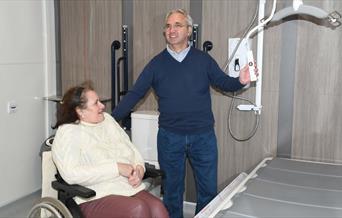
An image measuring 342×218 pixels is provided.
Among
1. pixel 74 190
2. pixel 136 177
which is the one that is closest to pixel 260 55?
pixel 136 177

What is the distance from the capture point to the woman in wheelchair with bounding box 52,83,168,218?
2.22 m

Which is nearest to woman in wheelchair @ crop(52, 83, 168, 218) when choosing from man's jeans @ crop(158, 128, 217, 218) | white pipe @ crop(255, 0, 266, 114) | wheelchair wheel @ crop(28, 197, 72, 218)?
wheelchair wheel @ crop(28, 197, 72, 218)

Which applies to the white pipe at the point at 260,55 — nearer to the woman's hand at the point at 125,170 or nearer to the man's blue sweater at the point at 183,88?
the man's blue sweater at the point at 183,88

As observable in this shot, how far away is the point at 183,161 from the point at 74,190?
1.04 m

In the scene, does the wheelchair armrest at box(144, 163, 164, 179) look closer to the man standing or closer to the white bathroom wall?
the man standing

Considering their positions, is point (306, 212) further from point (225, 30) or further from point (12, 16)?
point (12, 16)

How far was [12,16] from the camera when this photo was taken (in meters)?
3.25

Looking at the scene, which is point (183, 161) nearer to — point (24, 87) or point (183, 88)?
point (183, 88)

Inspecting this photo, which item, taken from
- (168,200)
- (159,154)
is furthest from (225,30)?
(168,200)

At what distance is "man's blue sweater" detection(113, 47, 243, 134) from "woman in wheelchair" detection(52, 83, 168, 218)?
458mm

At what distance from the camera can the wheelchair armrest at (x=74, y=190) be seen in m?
2.10

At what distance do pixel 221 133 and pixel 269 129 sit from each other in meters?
0.37

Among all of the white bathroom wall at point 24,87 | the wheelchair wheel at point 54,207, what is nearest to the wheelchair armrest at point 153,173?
the wheelchair wheel at point 54,207

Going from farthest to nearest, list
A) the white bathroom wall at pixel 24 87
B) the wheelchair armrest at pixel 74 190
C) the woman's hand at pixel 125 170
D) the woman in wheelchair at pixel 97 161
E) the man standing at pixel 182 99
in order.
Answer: the white bathroom wall at pixel 24 87 → the man standing at pixel 182 99 → the woman's hand at pixel 125 170 → the woman in wheelchair at pixel 97 161 → the wheelchair armrest at pixel 74 190
